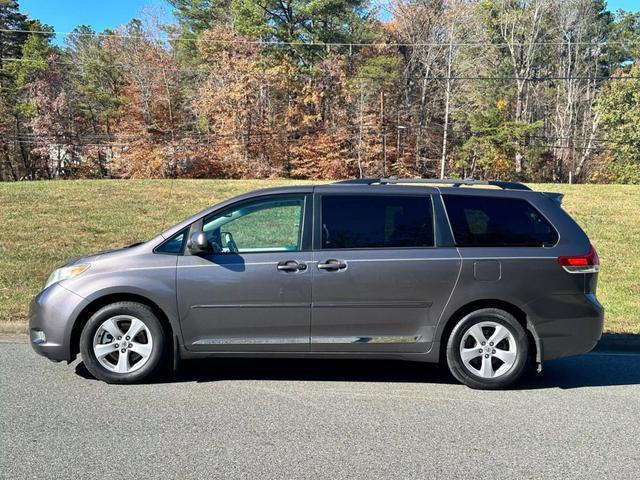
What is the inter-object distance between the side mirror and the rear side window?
2.14 metres

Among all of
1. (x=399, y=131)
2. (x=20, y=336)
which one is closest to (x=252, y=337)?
(x=20, y=336)

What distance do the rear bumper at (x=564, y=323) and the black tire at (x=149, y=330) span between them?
320cm

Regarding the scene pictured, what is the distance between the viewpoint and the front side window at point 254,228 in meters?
5.24

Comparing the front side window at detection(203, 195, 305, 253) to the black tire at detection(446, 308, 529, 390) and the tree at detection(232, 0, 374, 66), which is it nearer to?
the black tire at detection(446, 308, 529, 390)

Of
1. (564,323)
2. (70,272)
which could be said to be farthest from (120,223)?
(564,323)

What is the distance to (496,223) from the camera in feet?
17.5

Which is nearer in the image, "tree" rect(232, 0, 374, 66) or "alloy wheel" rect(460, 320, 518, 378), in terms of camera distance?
"alloy wheel" rect(460, 320, 518, 378)

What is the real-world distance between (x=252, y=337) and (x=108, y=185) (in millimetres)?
18099

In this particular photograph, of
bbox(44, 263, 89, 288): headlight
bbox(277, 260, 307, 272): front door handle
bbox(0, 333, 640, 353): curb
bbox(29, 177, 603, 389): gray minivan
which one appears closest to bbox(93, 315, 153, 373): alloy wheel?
bbox(29, 177, 603, 389): gray minivan

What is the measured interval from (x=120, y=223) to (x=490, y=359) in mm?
11867

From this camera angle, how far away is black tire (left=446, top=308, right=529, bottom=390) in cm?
515

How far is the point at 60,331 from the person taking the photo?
5137 millimetres

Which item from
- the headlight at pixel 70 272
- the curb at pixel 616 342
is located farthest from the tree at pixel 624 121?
the headlight at pixel 70 272

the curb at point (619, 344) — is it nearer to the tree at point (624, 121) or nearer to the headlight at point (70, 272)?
the headlight at point (70, 272)
